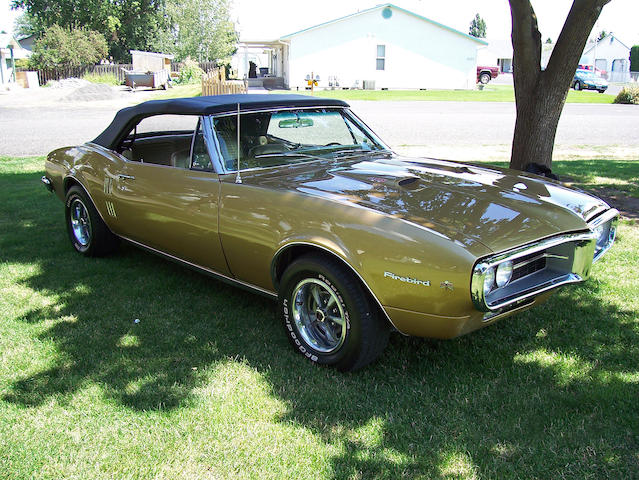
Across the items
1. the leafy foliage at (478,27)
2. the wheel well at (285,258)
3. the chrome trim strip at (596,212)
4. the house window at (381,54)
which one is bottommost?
the wheel well at (285,258)

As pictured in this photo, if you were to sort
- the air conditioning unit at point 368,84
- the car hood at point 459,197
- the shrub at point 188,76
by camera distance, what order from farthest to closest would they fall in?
the air conditioning unit at point 368,84, the shrub at point 188,76, the car hood at point 459,197

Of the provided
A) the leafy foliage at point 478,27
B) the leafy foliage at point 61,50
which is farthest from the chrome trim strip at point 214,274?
the leafy foliage at point 478,27

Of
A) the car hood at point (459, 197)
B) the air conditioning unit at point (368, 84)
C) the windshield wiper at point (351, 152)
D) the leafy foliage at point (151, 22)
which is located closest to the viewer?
the car hood at point (459, 197)

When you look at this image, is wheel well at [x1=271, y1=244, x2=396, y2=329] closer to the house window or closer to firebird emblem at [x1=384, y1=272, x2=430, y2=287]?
firebird emblem at [x1=384, y1=272, x2=430, y2=287]

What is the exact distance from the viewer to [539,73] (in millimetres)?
6301

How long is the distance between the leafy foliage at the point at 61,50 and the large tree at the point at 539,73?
42.3 metres

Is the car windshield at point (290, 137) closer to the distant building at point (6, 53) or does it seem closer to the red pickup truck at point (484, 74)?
the red pickup truck at point (484, 74)

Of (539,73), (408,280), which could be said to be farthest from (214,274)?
(539,73)

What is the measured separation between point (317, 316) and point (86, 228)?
3054 millimetres

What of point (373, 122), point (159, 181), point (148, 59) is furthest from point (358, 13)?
point (159, 181)

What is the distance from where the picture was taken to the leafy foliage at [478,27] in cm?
11762

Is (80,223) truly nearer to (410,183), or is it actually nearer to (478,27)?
(410,183)

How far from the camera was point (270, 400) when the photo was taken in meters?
3.10

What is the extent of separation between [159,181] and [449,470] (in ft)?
9.47
